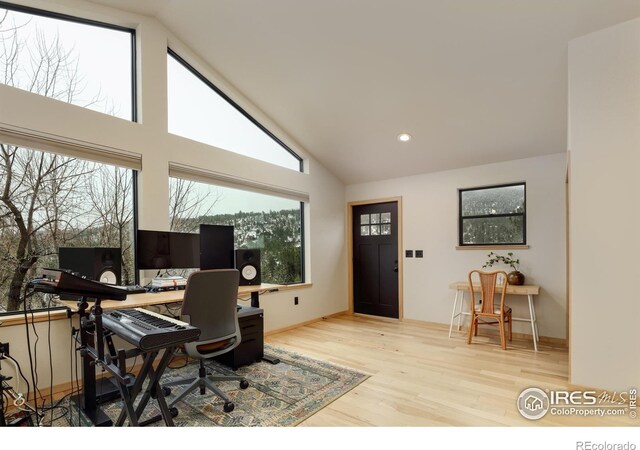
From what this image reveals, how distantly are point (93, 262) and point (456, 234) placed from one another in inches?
166

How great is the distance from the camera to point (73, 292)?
1.77 m

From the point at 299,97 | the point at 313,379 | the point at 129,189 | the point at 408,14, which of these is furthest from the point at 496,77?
the point at 129,189

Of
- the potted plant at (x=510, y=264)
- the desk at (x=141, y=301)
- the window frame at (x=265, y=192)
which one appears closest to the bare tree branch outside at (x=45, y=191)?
the desk at (x=141, y=301)

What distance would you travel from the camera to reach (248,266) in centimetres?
353

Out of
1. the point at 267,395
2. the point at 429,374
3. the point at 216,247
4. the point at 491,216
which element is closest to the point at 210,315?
the point at 267,395

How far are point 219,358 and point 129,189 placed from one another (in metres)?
1.86

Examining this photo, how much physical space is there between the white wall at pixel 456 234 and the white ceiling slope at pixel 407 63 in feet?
0.78

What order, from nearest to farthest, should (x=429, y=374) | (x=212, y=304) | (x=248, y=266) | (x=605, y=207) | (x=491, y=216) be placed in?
(x=212, y=304) → (x=605, y=207) → (x=429, y=374) → (x=248, y=266) → (x=491, y=216)

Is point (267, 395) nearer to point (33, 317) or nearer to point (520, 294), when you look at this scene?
point (33, 317)

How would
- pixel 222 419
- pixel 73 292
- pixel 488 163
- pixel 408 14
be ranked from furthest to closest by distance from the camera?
pixel 488 163 → pixel 408 14 → pixel 222 419 → pixel 73 292

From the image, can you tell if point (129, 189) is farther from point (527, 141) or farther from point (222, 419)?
point (527, 141)

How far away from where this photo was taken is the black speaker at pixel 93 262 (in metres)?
2.55

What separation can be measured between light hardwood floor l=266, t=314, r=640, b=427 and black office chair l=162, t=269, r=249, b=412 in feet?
2.75

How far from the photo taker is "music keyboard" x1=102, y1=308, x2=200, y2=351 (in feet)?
5.51
